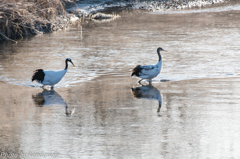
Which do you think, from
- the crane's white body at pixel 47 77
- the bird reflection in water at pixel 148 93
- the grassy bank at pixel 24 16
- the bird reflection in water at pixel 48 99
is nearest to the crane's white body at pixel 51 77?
the crane's white body at pixel 47 77

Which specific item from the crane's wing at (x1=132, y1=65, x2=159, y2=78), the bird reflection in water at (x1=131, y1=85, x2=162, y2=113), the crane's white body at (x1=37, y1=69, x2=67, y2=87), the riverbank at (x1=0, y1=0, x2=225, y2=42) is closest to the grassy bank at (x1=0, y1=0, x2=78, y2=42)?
the riverbank at (x1=0, y1=0, x2=225, y2=42)

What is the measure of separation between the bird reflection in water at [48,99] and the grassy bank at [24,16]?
33.8 ft

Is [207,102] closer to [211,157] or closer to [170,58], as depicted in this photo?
[211,157]

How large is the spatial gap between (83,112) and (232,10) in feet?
95.3

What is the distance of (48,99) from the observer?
1102 cm

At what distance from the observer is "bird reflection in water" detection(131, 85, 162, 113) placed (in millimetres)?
11052

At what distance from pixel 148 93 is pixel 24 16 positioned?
1200 centimetres

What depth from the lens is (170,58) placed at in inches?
669

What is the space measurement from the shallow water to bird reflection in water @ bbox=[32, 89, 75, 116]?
1.0 inches

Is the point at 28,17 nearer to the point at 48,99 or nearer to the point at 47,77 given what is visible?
the point at 47,77

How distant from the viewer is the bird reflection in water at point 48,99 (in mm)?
10500

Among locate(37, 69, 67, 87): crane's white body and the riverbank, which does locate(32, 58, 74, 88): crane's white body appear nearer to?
locate(37, 69, 67, 87): crane's white body

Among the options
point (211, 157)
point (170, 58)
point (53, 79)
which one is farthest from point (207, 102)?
point (170, 58)

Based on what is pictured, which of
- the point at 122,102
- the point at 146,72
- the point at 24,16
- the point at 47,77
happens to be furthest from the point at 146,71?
the point at 24,16
